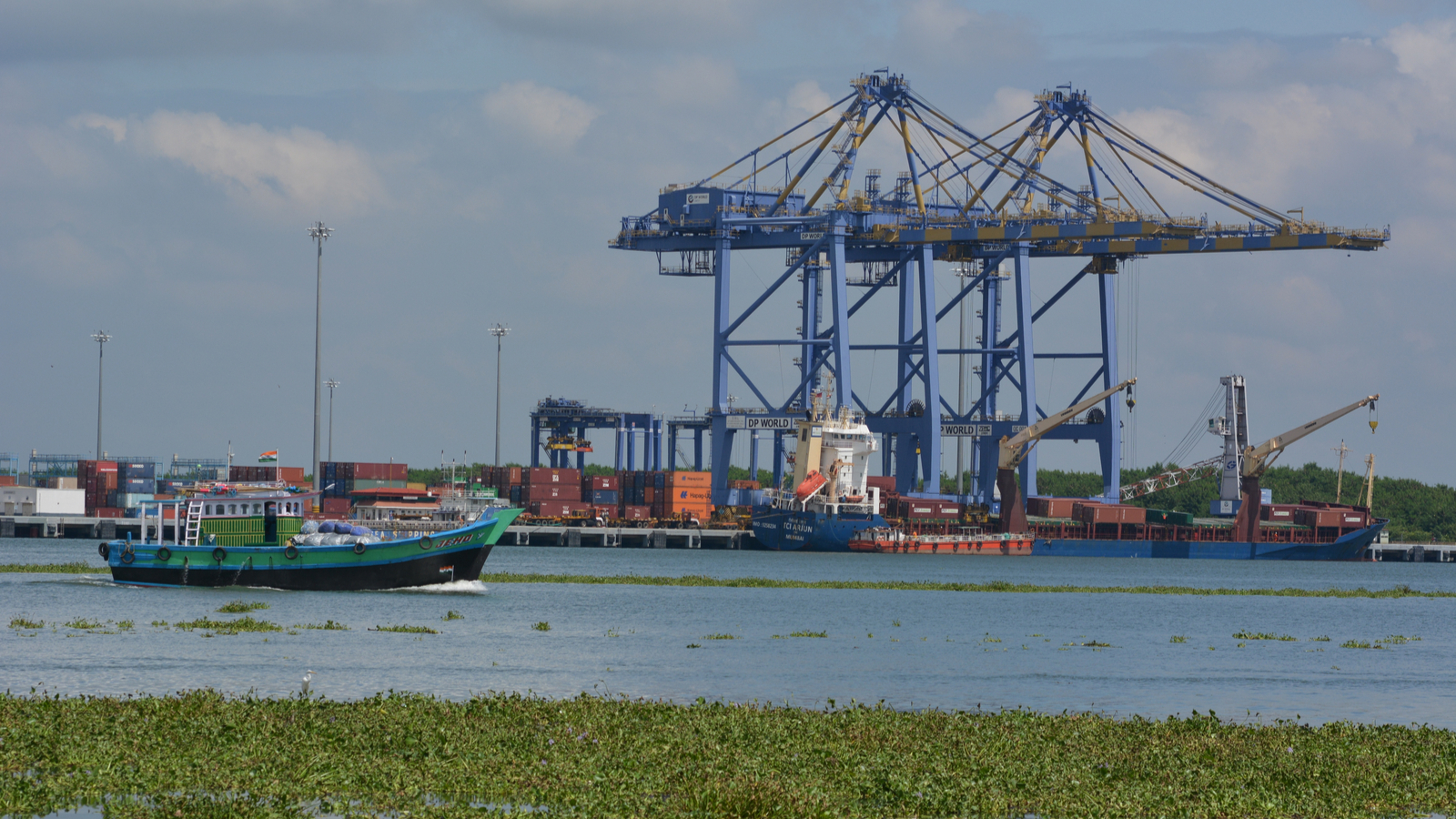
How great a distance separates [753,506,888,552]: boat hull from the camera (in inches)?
4301

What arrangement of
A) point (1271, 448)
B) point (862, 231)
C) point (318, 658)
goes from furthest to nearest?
point (1271, 448)
point (862, 231)
point (318, 658)

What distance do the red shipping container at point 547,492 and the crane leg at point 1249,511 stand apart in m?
49.2

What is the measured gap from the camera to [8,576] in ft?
195

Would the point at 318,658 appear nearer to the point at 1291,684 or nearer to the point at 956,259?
the point at 1291,684

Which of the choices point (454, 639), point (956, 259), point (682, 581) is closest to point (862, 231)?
point (956, 259)

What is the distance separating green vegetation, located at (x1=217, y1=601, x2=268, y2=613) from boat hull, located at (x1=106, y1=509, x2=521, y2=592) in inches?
190

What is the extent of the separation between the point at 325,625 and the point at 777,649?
10574 mm

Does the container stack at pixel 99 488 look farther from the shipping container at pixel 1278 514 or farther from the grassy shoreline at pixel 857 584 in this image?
the shipping container at pixel 1278 514

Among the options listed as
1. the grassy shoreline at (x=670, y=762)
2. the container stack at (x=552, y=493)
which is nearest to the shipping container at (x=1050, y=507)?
the container stack at (x=552, y=493)

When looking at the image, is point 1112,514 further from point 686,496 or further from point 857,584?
point 857,584

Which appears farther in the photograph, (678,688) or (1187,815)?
(678,688)

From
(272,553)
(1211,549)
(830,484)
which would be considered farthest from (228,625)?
(1211,549)

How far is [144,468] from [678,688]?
11445cm

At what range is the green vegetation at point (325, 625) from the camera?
128 ft
